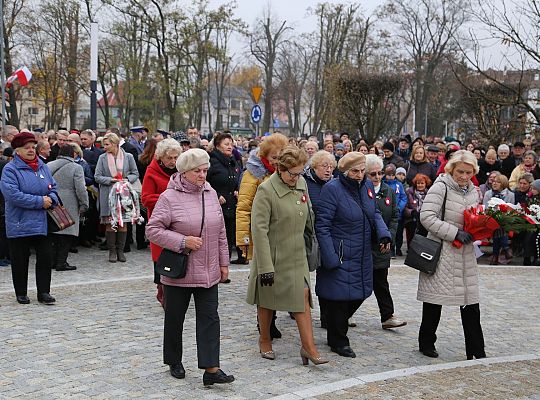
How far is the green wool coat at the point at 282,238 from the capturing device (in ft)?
21.8

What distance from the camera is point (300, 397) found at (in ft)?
18.9

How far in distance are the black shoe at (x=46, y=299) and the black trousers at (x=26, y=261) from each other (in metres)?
0.06

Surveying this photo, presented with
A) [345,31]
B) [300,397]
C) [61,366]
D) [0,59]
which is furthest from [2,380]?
[345,31]

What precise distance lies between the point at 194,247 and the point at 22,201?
11.3 ft

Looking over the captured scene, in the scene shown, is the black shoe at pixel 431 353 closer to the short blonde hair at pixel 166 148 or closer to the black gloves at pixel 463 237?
the black gloves at pixel 463 237

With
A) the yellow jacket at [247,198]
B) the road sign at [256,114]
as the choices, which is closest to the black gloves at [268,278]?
the yellow jacket at [247,198]

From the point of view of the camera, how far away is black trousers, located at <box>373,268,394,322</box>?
8.20m

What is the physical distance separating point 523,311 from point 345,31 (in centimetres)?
4227

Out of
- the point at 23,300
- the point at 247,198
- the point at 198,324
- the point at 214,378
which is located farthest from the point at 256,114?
the point at 214,378

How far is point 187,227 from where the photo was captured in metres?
6.07

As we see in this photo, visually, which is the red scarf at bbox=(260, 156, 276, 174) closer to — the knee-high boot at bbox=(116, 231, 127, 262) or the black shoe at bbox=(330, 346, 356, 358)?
the black shoe at bbox=(330, 346, 356, 358)

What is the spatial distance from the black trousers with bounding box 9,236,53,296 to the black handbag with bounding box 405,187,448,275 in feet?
14.0

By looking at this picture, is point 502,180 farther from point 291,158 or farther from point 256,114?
point 256,114

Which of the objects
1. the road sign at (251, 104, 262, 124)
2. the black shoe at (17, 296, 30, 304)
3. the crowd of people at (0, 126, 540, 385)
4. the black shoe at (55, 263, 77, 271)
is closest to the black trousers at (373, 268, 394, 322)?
the crowd of people at (0, 126, 540, 385)
